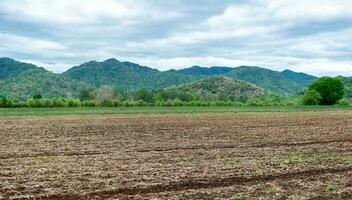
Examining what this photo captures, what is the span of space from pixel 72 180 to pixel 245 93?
552ft

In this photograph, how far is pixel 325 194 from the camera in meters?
13.6

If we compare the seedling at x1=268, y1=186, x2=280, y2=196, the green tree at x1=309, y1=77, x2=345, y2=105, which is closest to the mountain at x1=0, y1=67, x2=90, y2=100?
the green tree at x1=309, y1=77, x2=345, y2=105

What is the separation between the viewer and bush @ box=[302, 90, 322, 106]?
11431 cm

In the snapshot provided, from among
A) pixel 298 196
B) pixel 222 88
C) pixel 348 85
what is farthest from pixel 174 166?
pixel 348 85

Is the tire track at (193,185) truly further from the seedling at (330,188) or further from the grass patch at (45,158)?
the grass patch at (45,158)

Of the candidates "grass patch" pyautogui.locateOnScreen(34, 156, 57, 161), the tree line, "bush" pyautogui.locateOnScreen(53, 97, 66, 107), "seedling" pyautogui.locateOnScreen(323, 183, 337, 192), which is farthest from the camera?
the tree line

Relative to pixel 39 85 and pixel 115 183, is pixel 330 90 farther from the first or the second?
pixel 115 183

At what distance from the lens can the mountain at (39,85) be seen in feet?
470

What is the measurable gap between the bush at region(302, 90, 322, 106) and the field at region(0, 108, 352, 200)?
85.6m

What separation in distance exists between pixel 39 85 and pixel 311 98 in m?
81.1

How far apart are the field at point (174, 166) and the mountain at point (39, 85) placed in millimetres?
116625

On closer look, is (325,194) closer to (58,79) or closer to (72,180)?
(72,180)

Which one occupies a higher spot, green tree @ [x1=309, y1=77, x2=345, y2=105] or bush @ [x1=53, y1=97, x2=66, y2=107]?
green tree @ [x1=309, y1=77, x2=345, y2=105]

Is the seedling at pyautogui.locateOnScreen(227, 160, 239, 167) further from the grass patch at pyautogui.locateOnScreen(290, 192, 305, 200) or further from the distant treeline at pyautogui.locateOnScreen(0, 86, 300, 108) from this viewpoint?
the distant treeline at pyautogui.locateOnScreen(0, 86, 300, 108)
